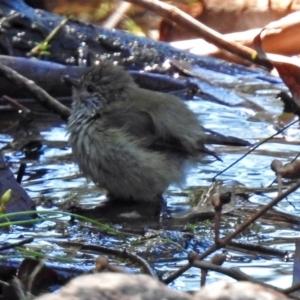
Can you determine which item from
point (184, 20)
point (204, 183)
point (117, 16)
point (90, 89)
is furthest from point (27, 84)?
point (117, 16)

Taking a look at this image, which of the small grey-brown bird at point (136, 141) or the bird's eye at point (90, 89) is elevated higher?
the bird's eye at point (90, 89)

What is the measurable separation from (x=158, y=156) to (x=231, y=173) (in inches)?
17.0

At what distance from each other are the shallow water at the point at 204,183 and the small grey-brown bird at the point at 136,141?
0.13m

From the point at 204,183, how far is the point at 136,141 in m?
0.42

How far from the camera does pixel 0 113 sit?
244 inches

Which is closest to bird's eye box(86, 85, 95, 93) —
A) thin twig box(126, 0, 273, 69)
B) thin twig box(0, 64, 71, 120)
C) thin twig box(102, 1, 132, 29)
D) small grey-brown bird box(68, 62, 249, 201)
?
small grey-brown bird box(68, 62, 249, 201)

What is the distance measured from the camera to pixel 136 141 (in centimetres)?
487

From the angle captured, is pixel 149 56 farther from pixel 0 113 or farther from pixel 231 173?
pixel 231 173

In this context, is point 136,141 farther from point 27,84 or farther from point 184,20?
point 184,20

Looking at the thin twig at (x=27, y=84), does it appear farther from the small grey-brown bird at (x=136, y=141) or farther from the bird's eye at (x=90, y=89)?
the bird's eye at (x=90, y=89)

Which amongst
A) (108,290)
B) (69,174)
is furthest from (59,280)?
(69,174)

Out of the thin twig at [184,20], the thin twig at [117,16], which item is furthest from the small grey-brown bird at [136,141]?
the thin twig at [117,16]

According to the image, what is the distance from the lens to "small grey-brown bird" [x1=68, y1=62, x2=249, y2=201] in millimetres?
4777

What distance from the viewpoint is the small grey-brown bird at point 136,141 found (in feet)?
15.7
